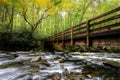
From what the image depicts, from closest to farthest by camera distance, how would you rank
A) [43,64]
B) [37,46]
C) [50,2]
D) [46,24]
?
[43,64], [37,46], [50,2], [46,24]

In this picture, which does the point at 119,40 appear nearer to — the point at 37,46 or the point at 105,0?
the point at 37,46

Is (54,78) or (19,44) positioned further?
(19,44)

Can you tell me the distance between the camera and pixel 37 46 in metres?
21.6

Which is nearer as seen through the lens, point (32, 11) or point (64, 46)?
point (64, 46)

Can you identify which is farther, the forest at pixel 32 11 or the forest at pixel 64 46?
the forest at pixel 32 11

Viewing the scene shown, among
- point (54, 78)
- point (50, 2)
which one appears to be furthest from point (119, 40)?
point (50, 2)

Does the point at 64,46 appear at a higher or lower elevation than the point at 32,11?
lower

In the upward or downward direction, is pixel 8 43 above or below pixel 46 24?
below

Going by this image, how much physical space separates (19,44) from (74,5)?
46.4ft

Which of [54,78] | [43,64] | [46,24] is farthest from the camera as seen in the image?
[46,24]

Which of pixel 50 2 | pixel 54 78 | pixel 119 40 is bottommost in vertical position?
pixel 54 78

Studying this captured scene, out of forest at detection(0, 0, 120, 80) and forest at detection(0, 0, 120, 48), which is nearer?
forest at detection(0, 0, 120, 80)

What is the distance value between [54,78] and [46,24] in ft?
161

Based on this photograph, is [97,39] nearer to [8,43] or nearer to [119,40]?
[119,40]
